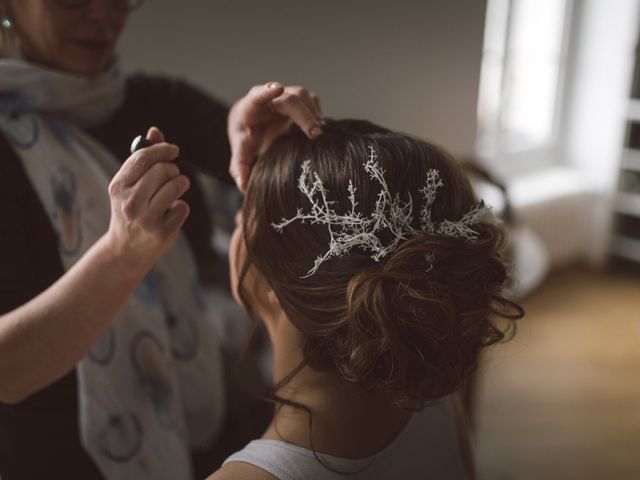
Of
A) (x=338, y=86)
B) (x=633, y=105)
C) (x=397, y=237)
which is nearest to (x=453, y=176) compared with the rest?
(x=397, y=237)

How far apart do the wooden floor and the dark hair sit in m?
1.41

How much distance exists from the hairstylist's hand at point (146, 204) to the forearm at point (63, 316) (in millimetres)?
30

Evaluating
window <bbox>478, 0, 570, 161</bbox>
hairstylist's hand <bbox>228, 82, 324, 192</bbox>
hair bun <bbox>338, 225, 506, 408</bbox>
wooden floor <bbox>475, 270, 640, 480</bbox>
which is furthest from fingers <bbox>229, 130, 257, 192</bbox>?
window <bbox>478, 0, 570, 161</bbox>

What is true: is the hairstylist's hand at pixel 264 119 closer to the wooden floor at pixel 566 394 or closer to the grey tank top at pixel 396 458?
the grey tank top at pixel 396 458

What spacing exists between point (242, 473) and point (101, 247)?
31cm

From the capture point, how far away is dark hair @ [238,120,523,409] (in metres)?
0.72

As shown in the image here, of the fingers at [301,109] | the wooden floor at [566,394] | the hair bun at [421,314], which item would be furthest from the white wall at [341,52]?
the hair bun at [421,314]

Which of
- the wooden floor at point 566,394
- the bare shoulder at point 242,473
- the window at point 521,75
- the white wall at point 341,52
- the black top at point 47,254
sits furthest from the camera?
the window at point 521,75

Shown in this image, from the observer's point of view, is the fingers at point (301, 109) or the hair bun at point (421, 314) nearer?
the hair bun at point (421, 314)

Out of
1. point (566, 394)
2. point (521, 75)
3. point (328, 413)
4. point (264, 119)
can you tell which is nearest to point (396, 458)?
point (328, 413)

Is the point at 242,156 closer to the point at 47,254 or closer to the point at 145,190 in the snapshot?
the point at 145,190

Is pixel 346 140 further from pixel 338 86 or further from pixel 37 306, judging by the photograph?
pixel 338 86

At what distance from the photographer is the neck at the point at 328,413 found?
76 cm

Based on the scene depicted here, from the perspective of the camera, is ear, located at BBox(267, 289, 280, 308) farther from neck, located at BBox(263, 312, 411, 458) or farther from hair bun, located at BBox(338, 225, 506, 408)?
hair bun, located at BBox(338, 225, 506, 408)
